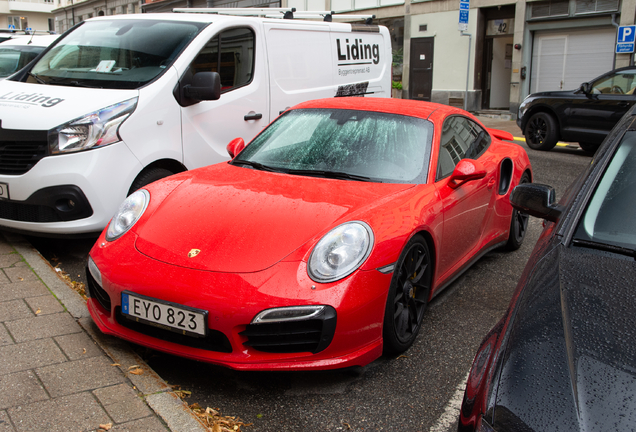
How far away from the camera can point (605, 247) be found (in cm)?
212

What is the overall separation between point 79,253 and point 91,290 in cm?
183

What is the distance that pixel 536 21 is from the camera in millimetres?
18781

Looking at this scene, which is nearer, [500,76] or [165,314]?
[165,314]

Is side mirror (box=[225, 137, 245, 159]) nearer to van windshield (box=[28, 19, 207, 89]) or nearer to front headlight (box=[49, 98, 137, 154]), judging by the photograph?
front headlight (box=[49, 98, 137, 154])

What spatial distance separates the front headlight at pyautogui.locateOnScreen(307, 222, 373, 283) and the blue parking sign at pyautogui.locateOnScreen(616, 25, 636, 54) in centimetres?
1541

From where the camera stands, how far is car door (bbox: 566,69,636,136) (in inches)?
401

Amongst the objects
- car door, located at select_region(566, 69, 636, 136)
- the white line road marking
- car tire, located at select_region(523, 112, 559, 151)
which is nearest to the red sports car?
the white line road marking

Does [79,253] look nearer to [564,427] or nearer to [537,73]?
[564,427]

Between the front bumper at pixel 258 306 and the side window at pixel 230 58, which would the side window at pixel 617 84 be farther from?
the front bumper at pixel 258 306

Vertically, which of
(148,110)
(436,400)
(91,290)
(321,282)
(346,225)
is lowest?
(436,400)

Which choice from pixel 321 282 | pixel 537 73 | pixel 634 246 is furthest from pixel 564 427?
pixel 537 73

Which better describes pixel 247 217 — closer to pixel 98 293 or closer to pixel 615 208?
pixel 98 293

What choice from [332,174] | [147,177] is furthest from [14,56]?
[332,174]

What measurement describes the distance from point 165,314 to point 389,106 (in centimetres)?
223
